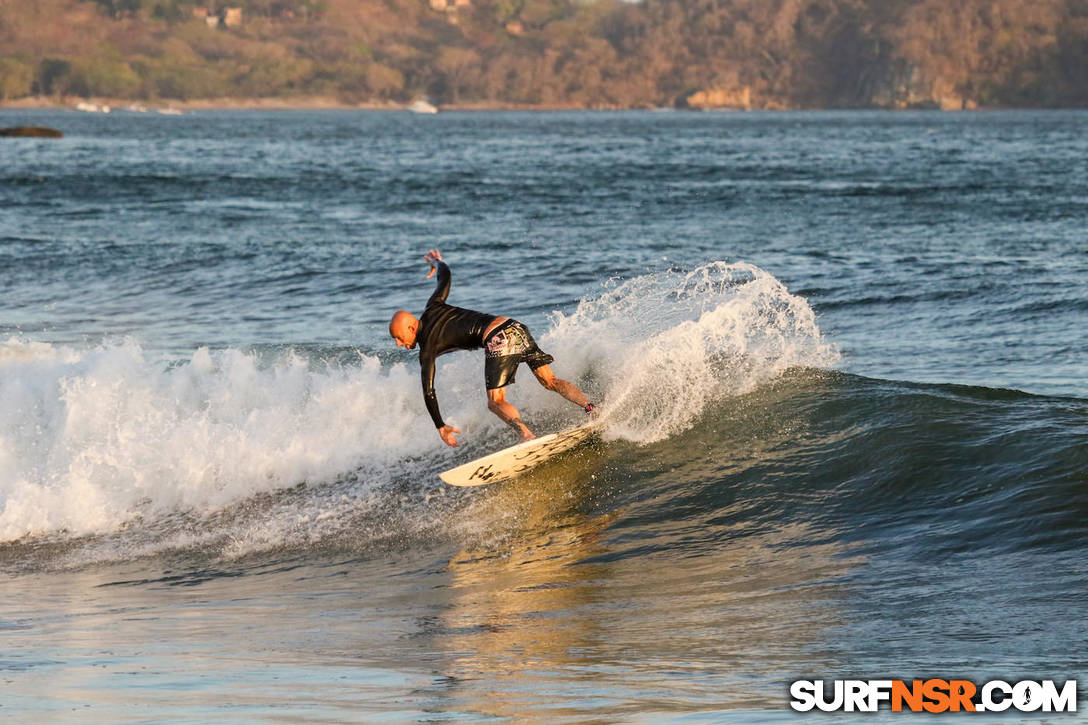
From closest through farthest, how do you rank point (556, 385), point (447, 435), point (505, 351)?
point (447, 435)
point (505, 351)
point (556, 385)

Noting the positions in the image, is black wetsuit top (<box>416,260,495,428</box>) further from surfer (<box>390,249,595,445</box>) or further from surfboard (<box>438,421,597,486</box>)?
surfboard (<box>438,421,597,486</box>)

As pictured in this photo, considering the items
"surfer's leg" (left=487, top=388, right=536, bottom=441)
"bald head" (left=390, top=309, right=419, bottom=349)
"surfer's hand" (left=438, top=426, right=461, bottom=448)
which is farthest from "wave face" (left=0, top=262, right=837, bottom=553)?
"bald head" (left=390, top=309, right=419, bottom=349)

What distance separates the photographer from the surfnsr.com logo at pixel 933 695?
5.82 meters

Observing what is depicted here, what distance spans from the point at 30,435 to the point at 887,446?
845 centimetres

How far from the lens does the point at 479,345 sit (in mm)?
10422

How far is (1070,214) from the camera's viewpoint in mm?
30812

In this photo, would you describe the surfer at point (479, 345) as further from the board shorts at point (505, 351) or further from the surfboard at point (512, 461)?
the surfboard at point (512, 461)

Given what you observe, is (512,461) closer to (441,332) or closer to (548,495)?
(548,495)

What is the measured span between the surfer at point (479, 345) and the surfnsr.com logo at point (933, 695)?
433cm

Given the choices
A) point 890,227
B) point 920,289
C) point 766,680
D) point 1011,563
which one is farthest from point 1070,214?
point 766,680

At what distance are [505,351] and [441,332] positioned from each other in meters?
0.57

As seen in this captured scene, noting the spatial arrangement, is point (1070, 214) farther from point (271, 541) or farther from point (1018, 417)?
point (271, 541)

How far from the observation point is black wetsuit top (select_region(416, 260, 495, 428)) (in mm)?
9977

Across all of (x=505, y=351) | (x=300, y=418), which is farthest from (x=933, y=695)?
(x=300, y=418)
